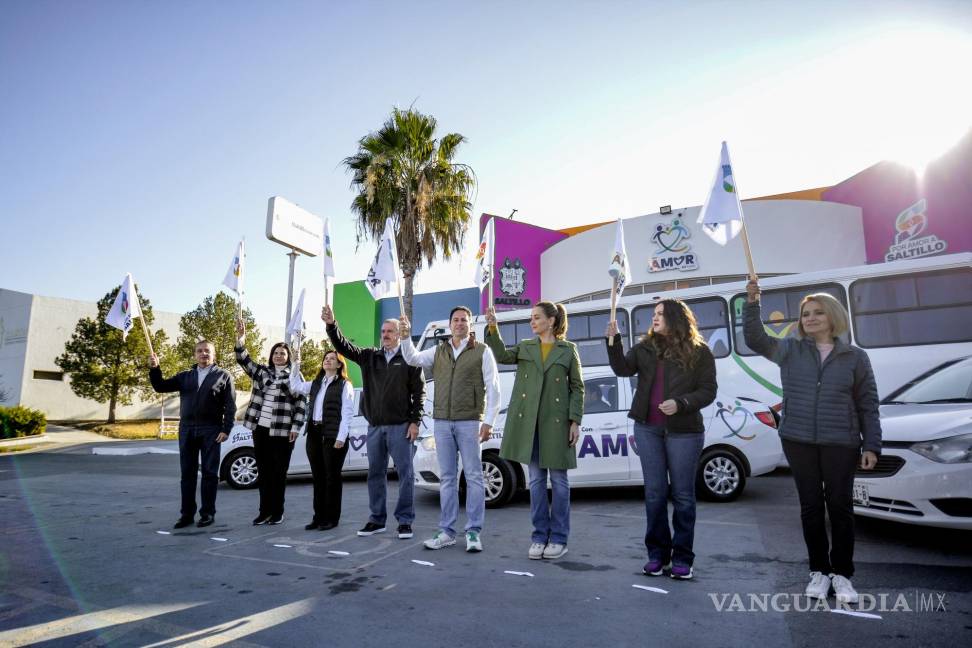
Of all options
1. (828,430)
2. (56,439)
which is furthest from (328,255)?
(56,439)

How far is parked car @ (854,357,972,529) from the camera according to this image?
395cm

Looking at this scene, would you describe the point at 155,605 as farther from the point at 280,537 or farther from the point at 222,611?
the point at 280,537

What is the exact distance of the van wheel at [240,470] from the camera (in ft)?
29.5

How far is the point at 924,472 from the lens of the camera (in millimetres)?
4051

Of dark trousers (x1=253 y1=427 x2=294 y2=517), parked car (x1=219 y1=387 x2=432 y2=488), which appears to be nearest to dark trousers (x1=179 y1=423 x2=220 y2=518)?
dark trousers (x1=253 y1=427 x2=294 y2=517)

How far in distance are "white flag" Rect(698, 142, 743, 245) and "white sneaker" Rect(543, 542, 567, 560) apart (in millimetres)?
2762

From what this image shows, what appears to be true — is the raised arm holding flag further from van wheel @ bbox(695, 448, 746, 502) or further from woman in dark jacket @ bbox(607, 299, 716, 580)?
van wheel @ bbox(695, 448, 746, 502)

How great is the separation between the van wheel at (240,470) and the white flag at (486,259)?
5.01 metres

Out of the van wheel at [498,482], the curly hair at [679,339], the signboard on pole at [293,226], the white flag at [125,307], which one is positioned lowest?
the van wheel at [498,482]

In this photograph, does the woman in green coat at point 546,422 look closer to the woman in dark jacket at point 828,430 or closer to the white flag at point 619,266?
the white flag at point 619,266

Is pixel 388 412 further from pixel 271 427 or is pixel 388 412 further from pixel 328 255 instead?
pixel 328 255

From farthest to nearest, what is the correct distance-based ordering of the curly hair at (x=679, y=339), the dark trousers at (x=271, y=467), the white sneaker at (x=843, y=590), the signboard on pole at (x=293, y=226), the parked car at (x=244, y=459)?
the signboard on pole at (x=293, y=226) → the parked car at (x=244, y=459) → the dark trousers at (x=271, y=467) → the curly hair at (x=679, y=339) → the white sneaker at (x=843, y=590)

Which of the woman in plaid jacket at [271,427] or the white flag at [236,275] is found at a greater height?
the white flag at [236,275]

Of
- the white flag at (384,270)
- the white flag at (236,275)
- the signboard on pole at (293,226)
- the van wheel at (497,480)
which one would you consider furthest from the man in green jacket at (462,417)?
the signboard on pole at (293,226)
